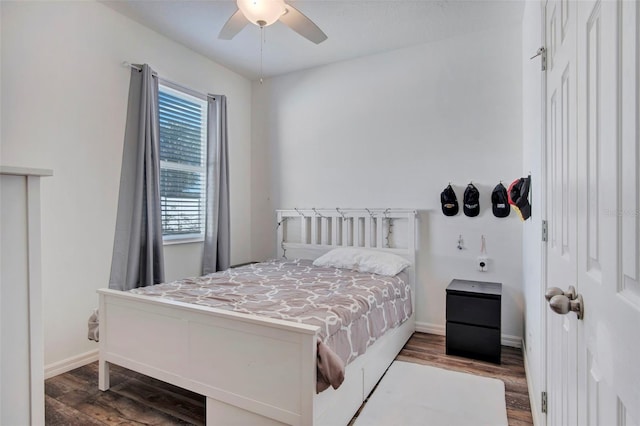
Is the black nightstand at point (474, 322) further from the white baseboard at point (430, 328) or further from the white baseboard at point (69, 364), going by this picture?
the white baseboard at point (69, 364)

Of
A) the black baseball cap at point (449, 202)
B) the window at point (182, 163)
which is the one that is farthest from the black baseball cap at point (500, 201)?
the window at point (182, 163)

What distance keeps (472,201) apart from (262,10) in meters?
2.36

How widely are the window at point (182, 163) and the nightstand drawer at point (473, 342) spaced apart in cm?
275

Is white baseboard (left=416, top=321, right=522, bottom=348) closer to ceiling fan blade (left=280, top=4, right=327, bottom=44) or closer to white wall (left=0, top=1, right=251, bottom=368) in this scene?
ceiling fan blade (left=280, top=4, right=327, bottom=44)

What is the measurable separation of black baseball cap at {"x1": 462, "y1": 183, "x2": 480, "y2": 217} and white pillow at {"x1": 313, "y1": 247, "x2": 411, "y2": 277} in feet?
2.50

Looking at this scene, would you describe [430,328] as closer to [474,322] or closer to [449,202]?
[474,322]

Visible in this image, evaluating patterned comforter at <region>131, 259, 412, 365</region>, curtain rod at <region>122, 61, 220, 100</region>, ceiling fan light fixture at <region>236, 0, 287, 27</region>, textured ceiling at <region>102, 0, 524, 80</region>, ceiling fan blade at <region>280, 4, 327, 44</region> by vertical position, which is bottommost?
patterned comforter at <region>131, 259, 412, 365</region>

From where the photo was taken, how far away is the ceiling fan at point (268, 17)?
6.70ft

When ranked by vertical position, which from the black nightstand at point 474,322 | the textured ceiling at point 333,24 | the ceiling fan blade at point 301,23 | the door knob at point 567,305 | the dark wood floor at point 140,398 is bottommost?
the dark wood floor at point 140,398

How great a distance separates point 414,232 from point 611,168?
2767 millimetres

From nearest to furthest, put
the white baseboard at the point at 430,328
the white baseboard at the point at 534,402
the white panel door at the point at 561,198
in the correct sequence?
the white panel door at the point at 561,198, the white baseboard at the point at 534,402, the white baseboard at the point at 430,328

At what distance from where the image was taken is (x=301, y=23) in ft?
7.54

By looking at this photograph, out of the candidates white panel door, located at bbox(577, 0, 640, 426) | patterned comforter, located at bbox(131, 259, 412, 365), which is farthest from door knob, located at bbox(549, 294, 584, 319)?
patterned comforter, located at bbox(131, 259, 412, 365)

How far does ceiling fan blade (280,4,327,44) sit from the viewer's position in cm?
219
